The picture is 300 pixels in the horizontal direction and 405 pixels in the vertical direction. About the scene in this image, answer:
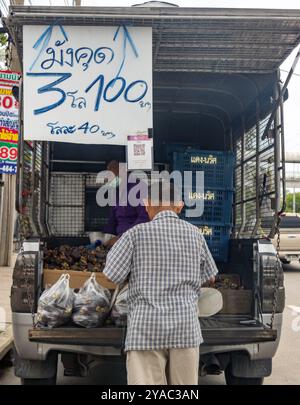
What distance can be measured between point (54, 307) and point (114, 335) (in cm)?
49

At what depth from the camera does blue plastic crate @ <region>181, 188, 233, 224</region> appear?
235 inches

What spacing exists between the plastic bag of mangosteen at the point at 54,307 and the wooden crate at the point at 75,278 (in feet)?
1.61

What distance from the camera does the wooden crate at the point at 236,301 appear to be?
4.46m

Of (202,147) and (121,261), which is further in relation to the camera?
(202,147)

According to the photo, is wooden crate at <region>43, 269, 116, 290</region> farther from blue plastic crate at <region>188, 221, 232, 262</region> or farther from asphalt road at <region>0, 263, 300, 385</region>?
blue plastic crate at <region>188, 221, 232, 262</region>

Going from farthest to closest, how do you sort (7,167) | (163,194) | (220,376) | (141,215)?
(7,167) < (220,376) < (141,215) < (163,194)

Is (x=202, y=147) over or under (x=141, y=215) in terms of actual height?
over

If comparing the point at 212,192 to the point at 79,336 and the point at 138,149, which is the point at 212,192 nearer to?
the point at 138,149

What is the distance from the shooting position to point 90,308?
3926mm

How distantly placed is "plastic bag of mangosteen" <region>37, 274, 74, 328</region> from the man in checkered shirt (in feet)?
2.89

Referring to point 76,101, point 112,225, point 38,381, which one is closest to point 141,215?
point 112,225

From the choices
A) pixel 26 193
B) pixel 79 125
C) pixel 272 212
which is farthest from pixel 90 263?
pixel 272 212

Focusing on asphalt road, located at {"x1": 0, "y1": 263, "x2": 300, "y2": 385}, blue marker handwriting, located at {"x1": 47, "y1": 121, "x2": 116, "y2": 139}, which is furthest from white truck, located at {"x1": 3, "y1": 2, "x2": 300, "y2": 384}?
asphalt road, located at {"x1": 0, "y1": 263, "x2": 300, "y2": 385}

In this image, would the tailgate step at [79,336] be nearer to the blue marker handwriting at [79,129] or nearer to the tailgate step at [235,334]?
the tailgate step at [235,334]
